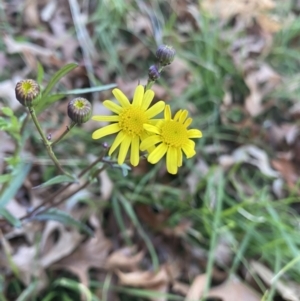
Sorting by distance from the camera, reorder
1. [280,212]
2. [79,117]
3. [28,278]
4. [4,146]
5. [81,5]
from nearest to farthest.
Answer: [79,117] → [28,278] → [4,146] → [280,212] → [81,5]

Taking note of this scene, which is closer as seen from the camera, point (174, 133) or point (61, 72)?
point (174, 133)

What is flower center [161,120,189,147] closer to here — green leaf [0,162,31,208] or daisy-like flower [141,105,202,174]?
daisy-like flower [141,105,202,174]

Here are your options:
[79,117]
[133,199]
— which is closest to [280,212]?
[133,199]

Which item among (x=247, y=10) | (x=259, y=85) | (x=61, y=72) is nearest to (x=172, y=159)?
(x=61, y=72)

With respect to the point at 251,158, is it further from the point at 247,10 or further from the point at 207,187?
the point at 247,10

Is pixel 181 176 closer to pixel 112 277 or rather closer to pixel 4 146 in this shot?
pixel 112 277
